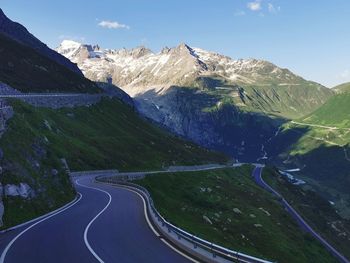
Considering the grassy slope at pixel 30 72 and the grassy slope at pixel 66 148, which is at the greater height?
the grassy slope at pixel 30 72

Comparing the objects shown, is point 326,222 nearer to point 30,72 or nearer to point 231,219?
point 231,219

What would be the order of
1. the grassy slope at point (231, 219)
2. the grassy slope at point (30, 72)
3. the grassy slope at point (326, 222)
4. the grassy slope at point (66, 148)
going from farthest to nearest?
1. the grassy slope at point (30, 72)
2. the grassy slope at point (326, 222)
3. the grassy slope at point (231, 219)
4. the grassy slope at point (66, 148)

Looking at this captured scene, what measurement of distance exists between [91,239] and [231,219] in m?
39.4

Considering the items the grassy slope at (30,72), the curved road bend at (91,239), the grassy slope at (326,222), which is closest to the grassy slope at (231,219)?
the curved road bend at (91,239)

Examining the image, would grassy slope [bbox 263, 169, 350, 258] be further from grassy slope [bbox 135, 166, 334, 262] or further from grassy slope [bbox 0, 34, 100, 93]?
grassy slope [bbox 0, 34, 100, 93]

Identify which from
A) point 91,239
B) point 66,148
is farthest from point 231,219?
point 91,239

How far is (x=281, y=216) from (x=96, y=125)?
63492 mm

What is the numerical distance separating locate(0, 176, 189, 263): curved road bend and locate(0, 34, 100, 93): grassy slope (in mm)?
106689

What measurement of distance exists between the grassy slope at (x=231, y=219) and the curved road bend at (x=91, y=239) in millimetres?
8923

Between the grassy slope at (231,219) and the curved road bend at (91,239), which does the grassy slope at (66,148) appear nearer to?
the curved road bend at (91,239)

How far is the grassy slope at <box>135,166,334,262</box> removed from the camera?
5394 centimetres

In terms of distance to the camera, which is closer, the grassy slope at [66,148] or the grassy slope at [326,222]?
the grassy slope at [66,148]

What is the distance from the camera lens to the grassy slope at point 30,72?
14825 centimetres

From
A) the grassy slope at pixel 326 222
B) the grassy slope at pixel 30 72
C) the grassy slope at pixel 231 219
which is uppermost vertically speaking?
the grassy slope at pixel 30 72
